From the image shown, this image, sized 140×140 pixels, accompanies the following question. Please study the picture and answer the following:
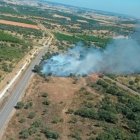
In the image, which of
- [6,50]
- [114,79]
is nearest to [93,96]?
[114,79]

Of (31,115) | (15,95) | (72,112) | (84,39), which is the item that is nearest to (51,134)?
(31,115)

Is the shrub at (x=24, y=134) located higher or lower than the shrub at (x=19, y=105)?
higher

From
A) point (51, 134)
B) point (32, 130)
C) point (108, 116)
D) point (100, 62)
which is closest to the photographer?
point (51, 134)

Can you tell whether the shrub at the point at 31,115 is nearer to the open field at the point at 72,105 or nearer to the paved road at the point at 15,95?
the open field at the point at 72,105

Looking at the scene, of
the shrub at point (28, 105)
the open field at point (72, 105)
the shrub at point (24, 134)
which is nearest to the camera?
the shrub at point (24, 134)

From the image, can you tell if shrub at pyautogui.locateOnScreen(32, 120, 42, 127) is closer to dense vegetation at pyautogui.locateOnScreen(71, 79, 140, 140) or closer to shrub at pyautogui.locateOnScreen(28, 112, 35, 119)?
shrub at pyautogui.locateOnScreen(28, 112, 35, 119)

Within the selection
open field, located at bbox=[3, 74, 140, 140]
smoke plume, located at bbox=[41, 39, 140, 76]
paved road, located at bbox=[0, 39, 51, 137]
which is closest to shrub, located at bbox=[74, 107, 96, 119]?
open field, located at bbox=[3, 74, 140, 140]

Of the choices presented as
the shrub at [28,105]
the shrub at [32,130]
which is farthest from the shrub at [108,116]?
the shrub at [32,130]

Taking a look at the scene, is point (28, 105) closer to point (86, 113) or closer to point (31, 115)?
point (31, 115)

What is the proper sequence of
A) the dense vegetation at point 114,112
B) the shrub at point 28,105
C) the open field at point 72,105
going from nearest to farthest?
1. the open field at point 72,105
2. the dense vegetation at point 114,112
3. the shrub at point 28,105
